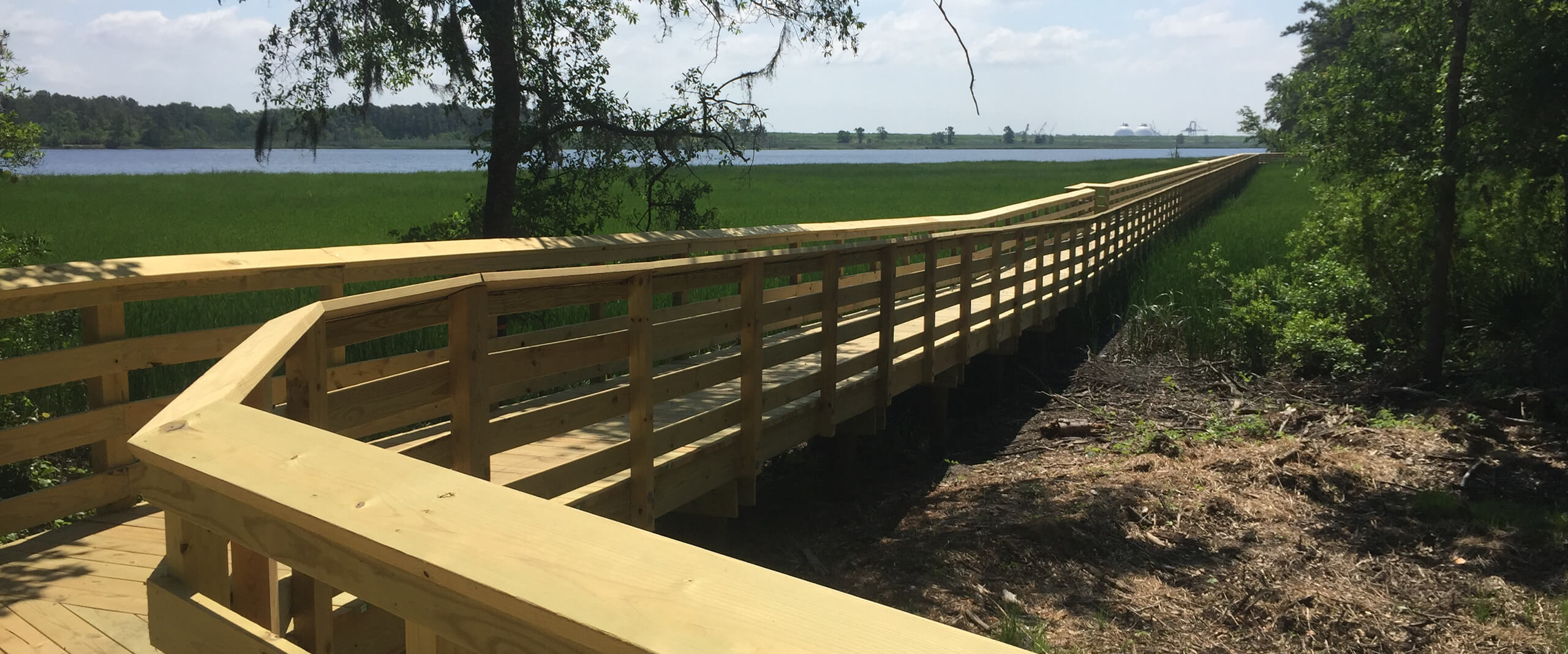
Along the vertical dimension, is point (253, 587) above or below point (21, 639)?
above

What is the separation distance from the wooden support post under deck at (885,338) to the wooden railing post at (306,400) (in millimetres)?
4872

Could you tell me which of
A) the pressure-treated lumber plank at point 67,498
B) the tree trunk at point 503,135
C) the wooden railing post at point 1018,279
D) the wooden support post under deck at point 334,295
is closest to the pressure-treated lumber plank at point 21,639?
the pressure-treated lumber plank at point 67,498

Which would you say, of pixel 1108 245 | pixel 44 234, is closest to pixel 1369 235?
pixel 1108 245

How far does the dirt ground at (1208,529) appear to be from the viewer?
5297mm

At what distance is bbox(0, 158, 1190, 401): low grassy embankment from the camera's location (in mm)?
10492

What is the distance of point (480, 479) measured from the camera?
220 centimetres

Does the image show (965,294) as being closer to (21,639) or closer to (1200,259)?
(21,639)

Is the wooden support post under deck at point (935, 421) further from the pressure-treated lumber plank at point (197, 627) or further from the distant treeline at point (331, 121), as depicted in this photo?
the pressure-treated lumber plank at point (197, 627)

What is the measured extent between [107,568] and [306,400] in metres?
1.58

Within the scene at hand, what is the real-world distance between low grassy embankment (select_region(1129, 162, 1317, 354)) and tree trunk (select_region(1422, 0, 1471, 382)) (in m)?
2.15

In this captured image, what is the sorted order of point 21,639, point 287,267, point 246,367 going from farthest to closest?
point 287,267
point 21,639
point 246,367

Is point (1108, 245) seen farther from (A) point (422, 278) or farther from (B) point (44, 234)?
(B) point (44, 234)

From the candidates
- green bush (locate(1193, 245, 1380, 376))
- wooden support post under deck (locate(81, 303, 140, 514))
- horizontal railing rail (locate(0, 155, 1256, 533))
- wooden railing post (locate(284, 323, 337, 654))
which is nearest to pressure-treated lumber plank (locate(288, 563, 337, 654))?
wooden railing post (locate(284, 323, 337, 654))

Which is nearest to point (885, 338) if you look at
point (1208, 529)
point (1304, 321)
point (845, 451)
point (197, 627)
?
point (845, 451)
